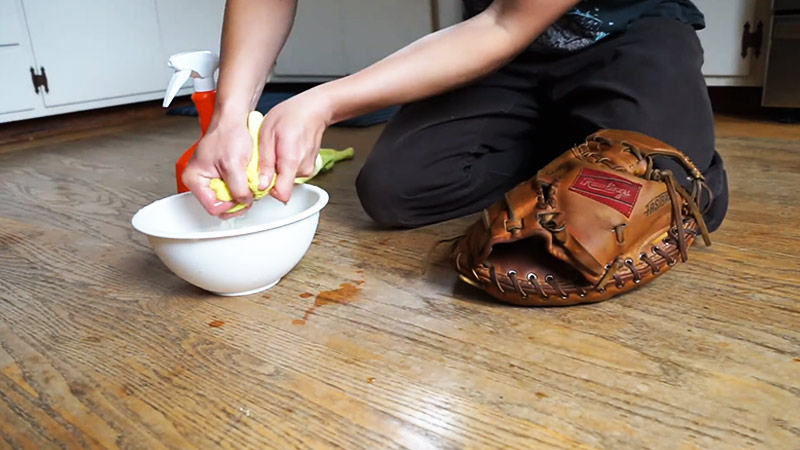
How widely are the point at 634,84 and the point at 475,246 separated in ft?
0.99

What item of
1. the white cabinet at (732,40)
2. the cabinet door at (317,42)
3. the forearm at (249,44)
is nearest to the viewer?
the forearm at (249,44)

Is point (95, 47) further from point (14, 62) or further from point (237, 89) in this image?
point (237, 89)

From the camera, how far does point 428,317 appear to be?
2.09 feet

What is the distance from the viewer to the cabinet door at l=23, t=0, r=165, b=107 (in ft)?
6.91

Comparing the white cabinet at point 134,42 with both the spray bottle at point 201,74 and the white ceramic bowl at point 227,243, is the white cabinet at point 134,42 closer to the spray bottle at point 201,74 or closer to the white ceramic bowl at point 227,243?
the spray bottle at point 201,74

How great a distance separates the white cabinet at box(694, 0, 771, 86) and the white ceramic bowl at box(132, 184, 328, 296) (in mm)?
1298

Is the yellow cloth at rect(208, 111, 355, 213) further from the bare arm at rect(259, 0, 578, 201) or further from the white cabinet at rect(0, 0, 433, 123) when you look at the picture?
the white cabinet at rect(0, 0, 433, 123)

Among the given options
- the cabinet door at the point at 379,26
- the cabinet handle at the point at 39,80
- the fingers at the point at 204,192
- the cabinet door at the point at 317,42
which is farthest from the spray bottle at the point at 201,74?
the cabinet door at the point at 317,42

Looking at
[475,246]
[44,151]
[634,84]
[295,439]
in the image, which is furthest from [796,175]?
[44,151]

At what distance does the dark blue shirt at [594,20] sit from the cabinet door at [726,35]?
2.69 feet

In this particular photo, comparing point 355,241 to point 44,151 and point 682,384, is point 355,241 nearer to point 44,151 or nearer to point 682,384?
point 682,384

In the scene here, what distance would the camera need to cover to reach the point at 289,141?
632 mm

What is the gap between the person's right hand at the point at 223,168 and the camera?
63 centimetres

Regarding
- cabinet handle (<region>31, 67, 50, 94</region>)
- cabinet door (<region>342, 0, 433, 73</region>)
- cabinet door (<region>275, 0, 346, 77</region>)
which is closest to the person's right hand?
cabinet door (<region>342, 0, 433, 73</region>)
